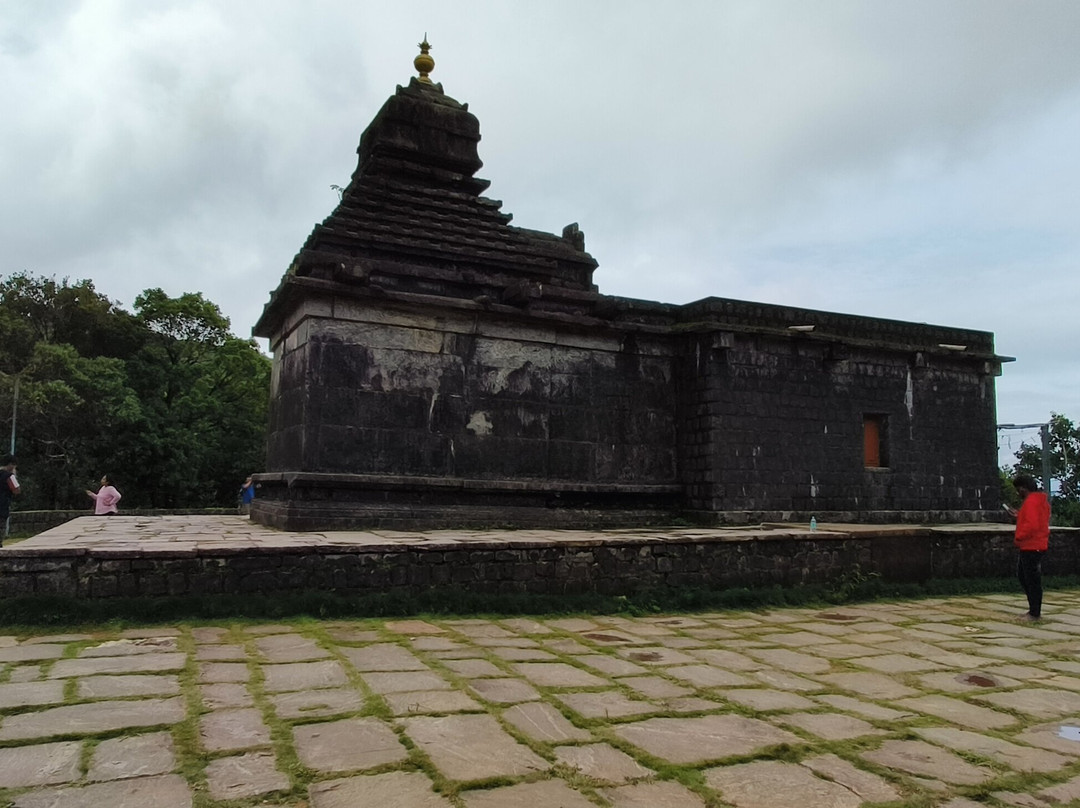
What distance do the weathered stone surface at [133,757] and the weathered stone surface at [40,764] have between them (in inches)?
3.1

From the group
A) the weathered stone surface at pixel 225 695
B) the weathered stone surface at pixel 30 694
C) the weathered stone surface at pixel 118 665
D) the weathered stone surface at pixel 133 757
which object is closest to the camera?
the weathered stone surface at pixel 133 757

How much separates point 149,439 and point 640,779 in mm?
27508

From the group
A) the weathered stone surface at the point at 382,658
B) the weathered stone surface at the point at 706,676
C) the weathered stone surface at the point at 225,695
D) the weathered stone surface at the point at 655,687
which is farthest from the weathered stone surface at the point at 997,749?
the weathered stone surface at the point at 225,695

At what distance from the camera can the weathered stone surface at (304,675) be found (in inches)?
172

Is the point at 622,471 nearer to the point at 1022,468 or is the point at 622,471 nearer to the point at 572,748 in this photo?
the point at 572,748

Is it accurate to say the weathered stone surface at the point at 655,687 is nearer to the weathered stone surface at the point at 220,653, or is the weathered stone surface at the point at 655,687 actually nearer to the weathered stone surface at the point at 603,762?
the weathered stone surface at the point at 603,762

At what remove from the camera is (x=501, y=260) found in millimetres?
10703

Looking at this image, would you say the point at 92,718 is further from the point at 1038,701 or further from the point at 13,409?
the point at 13,409

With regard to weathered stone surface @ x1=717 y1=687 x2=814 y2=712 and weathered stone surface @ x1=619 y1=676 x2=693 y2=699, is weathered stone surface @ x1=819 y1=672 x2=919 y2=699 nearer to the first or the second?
weathered stone surface @ x1=717 y1=687 x2=814 y2=712

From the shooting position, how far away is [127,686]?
4.24m

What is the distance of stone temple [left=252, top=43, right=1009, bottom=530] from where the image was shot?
9414mm

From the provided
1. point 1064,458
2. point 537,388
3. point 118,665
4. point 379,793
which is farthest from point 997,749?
point 1064,458

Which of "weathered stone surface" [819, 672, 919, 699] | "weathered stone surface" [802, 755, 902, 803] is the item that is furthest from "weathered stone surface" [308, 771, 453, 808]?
"weathered stone surface" [819, 672, 919, 699]

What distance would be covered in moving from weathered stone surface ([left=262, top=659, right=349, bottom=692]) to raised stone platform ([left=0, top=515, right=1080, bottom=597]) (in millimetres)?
1597
